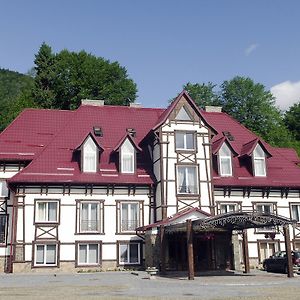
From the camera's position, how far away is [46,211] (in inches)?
1254

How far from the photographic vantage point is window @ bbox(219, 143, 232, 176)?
35.6 meters

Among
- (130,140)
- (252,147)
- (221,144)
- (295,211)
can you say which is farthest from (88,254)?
(295,211)

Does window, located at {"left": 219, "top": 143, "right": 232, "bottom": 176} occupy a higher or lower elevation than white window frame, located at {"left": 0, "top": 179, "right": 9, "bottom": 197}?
higher

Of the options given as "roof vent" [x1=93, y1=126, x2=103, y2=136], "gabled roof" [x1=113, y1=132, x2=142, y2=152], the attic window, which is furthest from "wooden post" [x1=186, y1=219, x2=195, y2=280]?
"roof vent" [x1=93, y1=126, x2=103, y2=136]

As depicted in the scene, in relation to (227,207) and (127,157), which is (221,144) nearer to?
(227,207)

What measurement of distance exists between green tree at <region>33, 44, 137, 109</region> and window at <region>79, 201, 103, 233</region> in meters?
23.7

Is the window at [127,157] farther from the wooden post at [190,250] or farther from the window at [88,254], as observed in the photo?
the wooden post at [190,250]

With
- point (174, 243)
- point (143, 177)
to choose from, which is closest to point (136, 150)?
point (143, 177)

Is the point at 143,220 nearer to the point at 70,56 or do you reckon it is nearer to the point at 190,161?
the point at 190,161

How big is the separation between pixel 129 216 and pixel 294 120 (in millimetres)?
48352

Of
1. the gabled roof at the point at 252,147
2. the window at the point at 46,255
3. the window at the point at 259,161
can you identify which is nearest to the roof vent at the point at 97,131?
the window at the point at 46,255

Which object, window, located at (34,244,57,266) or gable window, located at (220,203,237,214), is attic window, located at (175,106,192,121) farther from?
window, located at (34,244,57,266)

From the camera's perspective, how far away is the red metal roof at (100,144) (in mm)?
32812

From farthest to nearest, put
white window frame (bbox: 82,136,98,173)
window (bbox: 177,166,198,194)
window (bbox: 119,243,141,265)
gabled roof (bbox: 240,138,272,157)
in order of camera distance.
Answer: gabled roof (bbox: 240,138,272,157), white window frame (bbox: 82,136,98,173), window (bbox: 177,166,198,194), window (bbox: 119,243,141,265)
